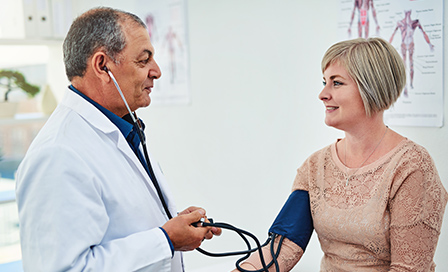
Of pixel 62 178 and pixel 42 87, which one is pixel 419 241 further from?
pixel 42 87

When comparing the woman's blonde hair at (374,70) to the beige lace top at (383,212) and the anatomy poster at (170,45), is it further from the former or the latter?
the anatomy poster at (170,45)

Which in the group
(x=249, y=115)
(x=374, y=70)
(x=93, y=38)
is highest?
(x=93, y=38)

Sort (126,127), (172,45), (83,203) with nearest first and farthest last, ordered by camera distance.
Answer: (83,203) → (126,127) → (172,45)

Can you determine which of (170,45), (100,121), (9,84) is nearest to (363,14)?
(100,121)

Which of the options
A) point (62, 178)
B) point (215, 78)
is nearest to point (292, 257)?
point (62, 178)

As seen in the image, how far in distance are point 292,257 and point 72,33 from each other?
973 mm

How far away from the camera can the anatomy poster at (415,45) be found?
1.64 meters

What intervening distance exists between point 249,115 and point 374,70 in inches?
40.7

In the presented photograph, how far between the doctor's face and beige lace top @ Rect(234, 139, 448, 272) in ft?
2.19

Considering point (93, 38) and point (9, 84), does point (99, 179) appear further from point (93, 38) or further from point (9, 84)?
point (9, 84)

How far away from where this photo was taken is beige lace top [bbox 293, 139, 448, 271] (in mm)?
1298

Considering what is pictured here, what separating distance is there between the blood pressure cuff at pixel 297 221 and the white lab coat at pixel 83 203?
0.52 meters

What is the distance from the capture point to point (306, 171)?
5.23 feet

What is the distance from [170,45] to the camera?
2809 millimetres
